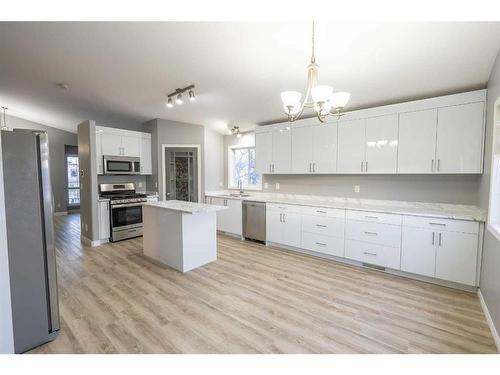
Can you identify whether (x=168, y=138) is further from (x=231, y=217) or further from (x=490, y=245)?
(x=490, y=245)

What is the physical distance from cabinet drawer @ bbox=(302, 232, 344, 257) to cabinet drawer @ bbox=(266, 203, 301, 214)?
1.40 feet

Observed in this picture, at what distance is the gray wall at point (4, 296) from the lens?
158 cm

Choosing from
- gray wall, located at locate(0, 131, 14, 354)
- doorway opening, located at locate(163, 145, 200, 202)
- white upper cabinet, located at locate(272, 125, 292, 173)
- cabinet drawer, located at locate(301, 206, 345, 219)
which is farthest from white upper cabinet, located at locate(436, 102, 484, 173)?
doorway opening, located at locate(163, 145, 200, 202)

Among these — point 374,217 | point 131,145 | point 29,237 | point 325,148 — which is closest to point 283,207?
point 325,148

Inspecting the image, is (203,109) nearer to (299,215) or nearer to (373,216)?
(299,215)

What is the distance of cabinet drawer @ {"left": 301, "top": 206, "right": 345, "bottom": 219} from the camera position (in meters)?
3.57

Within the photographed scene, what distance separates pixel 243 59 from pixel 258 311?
103 inches

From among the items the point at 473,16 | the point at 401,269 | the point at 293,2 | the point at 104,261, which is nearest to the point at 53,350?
the point at 104,261

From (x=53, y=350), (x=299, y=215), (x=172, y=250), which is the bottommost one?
(x=53, y=350)

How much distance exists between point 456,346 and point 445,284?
1227 mm

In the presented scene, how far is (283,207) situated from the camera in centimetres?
420

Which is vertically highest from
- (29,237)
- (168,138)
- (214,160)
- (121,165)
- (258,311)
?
(168,138)

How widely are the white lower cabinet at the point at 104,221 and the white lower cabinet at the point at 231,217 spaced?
7.08 feet

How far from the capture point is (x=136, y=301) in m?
2.52
